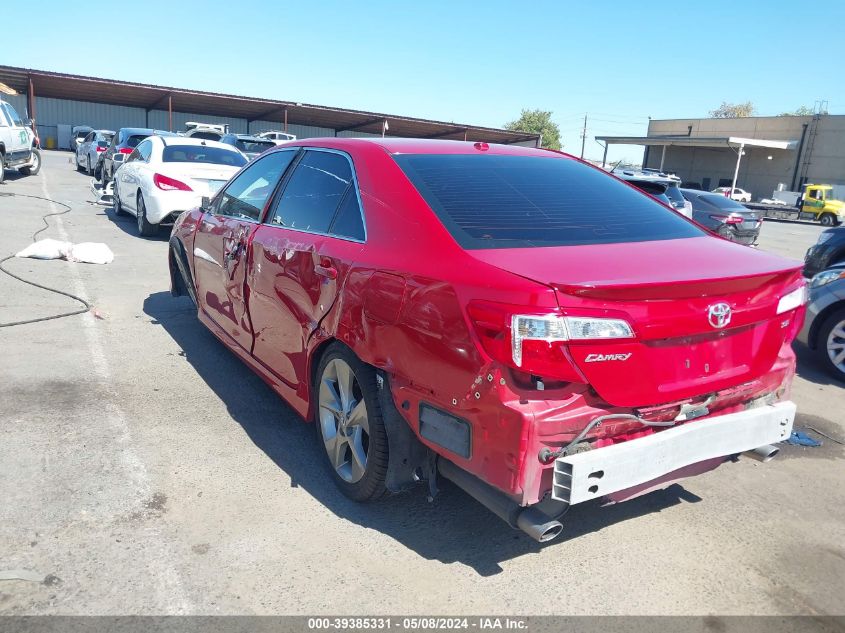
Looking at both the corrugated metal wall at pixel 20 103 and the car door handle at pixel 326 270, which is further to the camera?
the corrugated metal wall at pixel 20 103

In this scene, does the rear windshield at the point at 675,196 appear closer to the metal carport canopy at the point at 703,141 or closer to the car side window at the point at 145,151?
the car side window at the point at 145,151

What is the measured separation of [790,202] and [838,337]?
44.2 metres

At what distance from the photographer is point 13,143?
1766cm

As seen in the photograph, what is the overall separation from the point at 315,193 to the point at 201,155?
8179 millimetres

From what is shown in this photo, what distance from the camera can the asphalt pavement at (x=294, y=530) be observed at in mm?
2699

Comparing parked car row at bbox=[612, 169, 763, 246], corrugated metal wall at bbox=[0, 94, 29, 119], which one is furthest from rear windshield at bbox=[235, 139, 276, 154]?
corrugated metal wall at bbox=[0, 94, 29, 119]

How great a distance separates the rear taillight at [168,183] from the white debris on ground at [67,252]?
193 cm

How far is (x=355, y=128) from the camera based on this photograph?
47.7 metres

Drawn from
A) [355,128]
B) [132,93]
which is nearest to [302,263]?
[132,93]

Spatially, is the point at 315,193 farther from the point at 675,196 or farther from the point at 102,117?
the point at 102,117

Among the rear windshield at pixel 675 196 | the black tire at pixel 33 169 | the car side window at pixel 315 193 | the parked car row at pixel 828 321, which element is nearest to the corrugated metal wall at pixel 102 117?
the black tire at pixel 33 169

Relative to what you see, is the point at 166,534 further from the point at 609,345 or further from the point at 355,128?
the point at 355,128

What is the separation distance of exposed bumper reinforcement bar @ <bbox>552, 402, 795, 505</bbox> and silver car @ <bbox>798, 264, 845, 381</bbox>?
3465 millimetres

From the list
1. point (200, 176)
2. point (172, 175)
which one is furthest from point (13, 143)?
point (200, 176)
